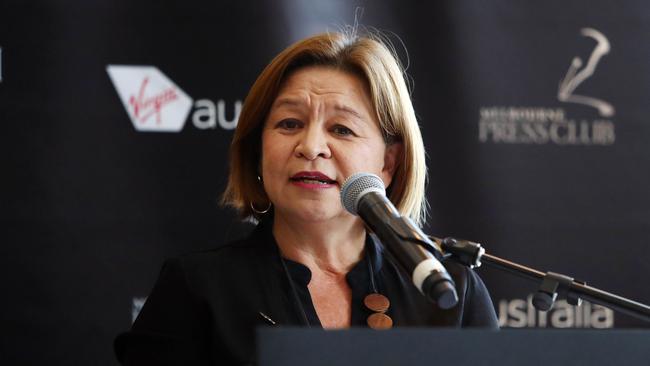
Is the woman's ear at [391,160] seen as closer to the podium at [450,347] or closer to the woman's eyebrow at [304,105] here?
the woman's eyebrow at [304,105]

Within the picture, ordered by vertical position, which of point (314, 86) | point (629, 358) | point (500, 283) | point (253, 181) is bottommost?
point (500, 283)

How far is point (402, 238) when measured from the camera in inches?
44.7

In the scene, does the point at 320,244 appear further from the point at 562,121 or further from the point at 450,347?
the point at 562,121

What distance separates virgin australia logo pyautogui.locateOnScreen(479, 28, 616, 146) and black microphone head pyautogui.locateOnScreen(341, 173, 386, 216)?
148cm

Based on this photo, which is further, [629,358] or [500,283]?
[500,283]

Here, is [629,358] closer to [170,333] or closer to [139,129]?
[170,333]

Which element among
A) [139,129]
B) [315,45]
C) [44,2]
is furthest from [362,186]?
[44,2]

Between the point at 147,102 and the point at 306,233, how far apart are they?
998 millimetres

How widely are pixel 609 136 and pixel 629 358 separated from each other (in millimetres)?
1951

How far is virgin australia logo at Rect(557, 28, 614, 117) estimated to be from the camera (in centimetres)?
280

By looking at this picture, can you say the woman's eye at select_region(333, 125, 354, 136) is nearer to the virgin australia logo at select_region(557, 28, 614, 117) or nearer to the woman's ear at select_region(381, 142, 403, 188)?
the woman's ear at select_region(381, 142, 403, 188)

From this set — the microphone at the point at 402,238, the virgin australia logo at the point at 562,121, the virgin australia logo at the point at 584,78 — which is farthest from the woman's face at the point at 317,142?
the virgin australia logo at the point at 584,78

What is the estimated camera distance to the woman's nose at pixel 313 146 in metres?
1.66

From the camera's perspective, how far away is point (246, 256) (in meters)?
1.74
